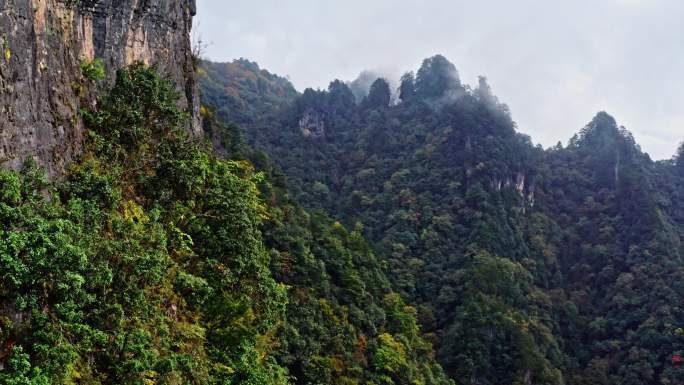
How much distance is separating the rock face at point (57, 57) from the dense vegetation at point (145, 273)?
2.10ft

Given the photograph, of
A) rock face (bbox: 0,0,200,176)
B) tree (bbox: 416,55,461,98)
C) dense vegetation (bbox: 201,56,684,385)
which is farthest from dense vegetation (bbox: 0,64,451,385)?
tree (bbox: 416,55,461,98)

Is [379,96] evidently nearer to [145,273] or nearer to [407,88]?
→ [407,88]

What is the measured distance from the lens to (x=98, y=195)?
1204 centimetres

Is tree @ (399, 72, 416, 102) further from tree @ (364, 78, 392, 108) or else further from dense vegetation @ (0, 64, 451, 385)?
dense vegetation @ (0, 64, 451, 385)

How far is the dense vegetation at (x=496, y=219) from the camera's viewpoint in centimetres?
4825

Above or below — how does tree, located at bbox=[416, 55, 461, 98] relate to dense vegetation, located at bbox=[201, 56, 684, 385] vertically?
above

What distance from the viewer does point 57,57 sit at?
517 inches

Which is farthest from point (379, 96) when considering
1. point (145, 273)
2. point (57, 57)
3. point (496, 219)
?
point (145, 273)

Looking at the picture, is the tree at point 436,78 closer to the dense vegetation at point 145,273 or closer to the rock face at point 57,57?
the dense vegetation at point 145,273

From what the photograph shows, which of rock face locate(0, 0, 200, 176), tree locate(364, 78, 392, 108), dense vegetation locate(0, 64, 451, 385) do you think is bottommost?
dense vegetation locate(0, 64, 451, 385)

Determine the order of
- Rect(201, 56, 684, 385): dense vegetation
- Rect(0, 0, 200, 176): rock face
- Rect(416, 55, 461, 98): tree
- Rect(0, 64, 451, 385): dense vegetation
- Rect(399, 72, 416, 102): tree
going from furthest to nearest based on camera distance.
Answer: Rect(399, 72, 416, 102): tree, Rect(416, 55, 461, 98): tree, Rect(201, 56, 684, 385): dense vegetation, Rect(0, 0, 200, 176): rock face, Rect(0, 64, 451, 385): dense vegetation

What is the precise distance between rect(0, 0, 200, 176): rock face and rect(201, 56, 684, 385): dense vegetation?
24.2m

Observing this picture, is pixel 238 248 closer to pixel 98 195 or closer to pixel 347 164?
pixel 98 195

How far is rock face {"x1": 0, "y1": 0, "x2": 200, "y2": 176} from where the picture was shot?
10.7 meters
